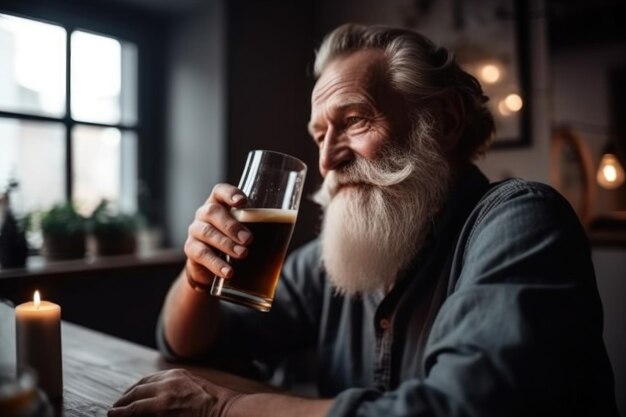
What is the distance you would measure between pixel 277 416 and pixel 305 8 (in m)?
2.66

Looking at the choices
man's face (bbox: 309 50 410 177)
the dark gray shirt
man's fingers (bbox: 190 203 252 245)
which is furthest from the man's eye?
man's fingers (bbox: 190 203 252 245)

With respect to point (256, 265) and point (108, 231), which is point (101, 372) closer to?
point (256, 265)

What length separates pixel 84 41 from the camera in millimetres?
2414

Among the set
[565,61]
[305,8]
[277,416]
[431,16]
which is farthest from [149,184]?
[277,416]

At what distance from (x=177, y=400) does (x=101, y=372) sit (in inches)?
12.5

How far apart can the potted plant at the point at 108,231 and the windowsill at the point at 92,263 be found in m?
0.04

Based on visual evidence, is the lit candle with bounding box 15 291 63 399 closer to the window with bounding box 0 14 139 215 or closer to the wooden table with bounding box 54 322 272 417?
the wooden table with bounding box 54 322 272 417

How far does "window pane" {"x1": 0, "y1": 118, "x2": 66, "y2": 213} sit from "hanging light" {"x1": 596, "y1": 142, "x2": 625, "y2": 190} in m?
2.29

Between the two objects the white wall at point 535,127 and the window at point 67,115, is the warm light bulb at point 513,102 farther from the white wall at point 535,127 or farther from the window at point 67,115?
the window at point 67,115

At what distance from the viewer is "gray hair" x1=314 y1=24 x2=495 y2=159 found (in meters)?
1.15

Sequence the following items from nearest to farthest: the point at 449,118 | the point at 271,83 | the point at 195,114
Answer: the point at 449,118 → the point at 195,114 → the point at 271,83

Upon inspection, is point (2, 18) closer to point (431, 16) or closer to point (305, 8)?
point (305, 8)

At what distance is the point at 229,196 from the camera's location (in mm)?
878

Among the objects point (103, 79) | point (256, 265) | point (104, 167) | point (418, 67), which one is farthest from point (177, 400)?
point (103, 79)
